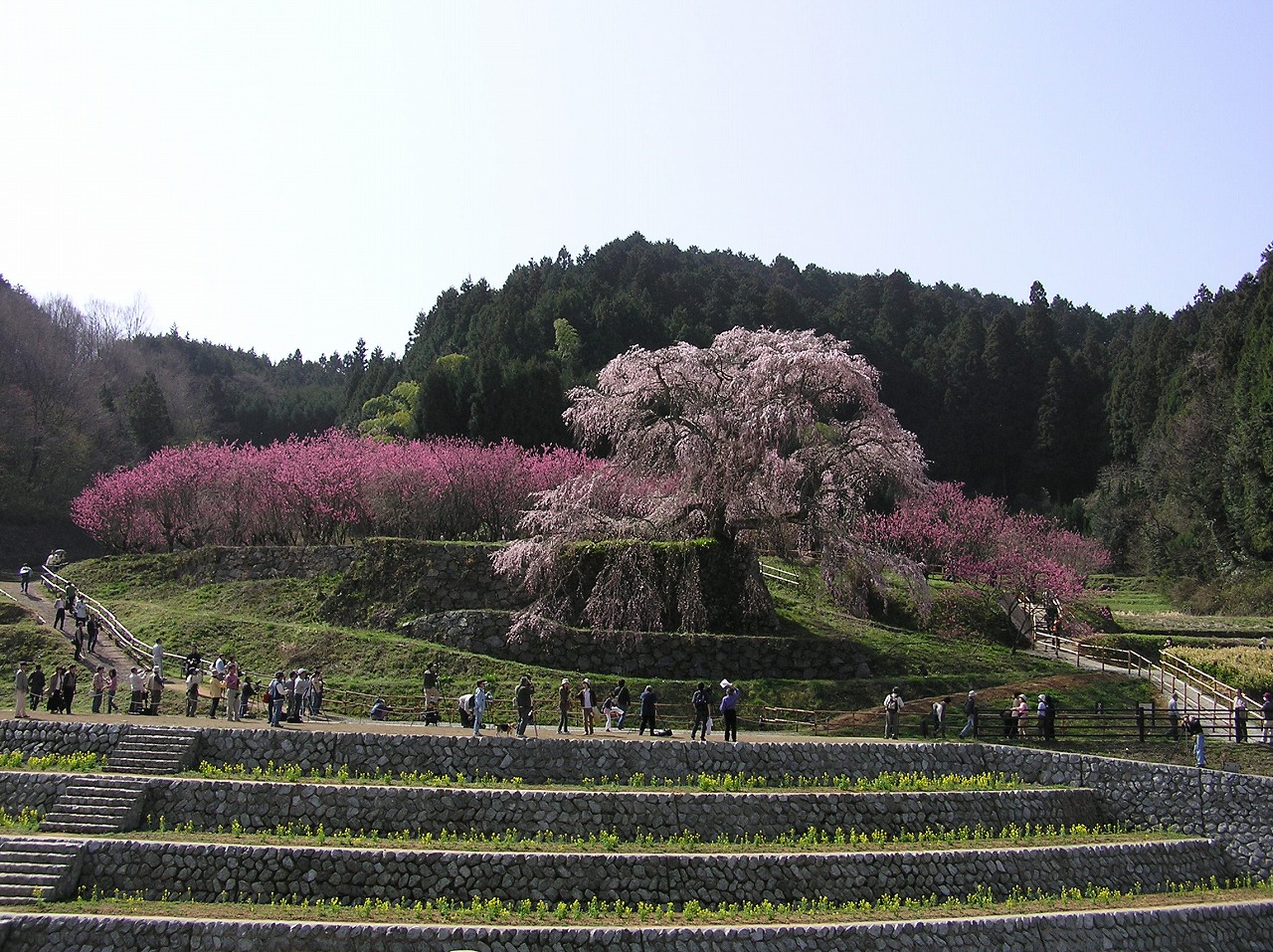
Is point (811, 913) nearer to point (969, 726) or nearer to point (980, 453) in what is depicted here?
point (969, 726)

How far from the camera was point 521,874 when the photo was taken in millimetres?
18672

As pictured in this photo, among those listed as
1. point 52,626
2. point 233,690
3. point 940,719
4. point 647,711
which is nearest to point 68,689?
point 233,690

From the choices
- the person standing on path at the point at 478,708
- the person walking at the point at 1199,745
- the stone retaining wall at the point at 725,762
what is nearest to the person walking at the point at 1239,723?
the person walking at the point at 1199,745

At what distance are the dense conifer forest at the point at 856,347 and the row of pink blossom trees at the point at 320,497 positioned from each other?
11.5 m

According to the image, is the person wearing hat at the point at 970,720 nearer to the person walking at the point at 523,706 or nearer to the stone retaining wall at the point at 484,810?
the stone retaining wall at the point at 484,810

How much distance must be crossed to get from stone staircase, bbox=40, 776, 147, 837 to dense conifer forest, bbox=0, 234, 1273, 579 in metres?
34.9

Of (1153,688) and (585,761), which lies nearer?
(585,761)

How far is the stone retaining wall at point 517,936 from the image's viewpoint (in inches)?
652

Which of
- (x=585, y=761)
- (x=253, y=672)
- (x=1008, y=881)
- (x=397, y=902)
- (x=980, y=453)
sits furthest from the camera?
(x=980, y=453)

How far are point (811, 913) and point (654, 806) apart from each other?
3.33 m

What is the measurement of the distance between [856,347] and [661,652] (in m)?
61.3

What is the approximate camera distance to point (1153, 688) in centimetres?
3144

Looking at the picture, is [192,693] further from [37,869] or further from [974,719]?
[974,719]

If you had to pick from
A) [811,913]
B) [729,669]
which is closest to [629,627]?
[729,669]
